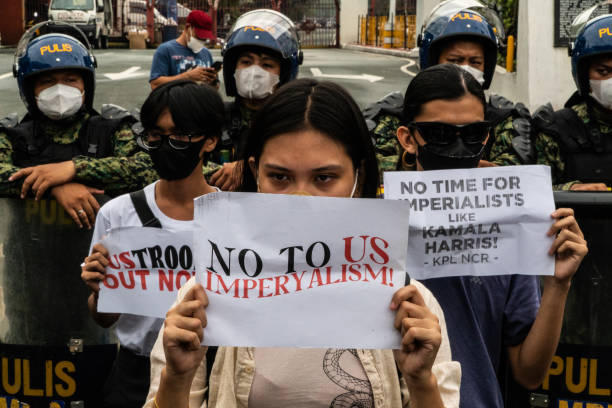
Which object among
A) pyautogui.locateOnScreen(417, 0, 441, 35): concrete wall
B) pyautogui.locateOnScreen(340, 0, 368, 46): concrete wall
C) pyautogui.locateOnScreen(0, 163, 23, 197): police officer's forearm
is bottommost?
pyautogui.locateOnScreen(0, 163, 23, 197): police officer's forearm

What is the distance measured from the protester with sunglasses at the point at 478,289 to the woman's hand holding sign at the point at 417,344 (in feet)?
2.22

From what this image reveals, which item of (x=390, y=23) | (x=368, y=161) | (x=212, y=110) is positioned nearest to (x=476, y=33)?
(x=212, y=110)

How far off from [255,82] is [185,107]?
1.71m

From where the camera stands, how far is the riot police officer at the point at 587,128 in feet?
14.3

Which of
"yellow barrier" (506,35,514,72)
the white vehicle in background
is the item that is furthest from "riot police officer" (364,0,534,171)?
the white vehicle in background

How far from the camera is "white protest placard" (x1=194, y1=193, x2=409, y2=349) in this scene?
2008 mm

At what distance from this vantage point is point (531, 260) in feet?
8.66

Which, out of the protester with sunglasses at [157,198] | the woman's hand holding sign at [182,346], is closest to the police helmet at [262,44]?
the protester with sunglasses at [157,198]

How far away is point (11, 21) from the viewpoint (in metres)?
35.7

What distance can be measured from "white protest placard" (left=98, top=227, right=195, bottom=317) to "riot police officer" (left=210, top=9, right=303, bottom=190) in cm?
181

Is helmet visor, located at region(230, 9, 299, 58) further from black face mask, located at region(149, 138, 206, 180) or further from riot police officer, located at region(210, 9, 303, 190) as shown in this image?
black face mask, located at region(149, 138, 206, 180)

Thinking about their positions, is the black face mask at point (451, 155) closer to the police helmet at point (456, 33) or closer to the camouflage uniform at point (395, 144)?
the camouflage uniform at point (395, 144)

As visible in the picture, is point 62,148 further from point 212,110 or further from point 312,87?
point 312,87

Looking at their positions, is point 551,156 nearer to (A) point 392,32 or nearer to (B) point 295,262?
(B) point 295,262
